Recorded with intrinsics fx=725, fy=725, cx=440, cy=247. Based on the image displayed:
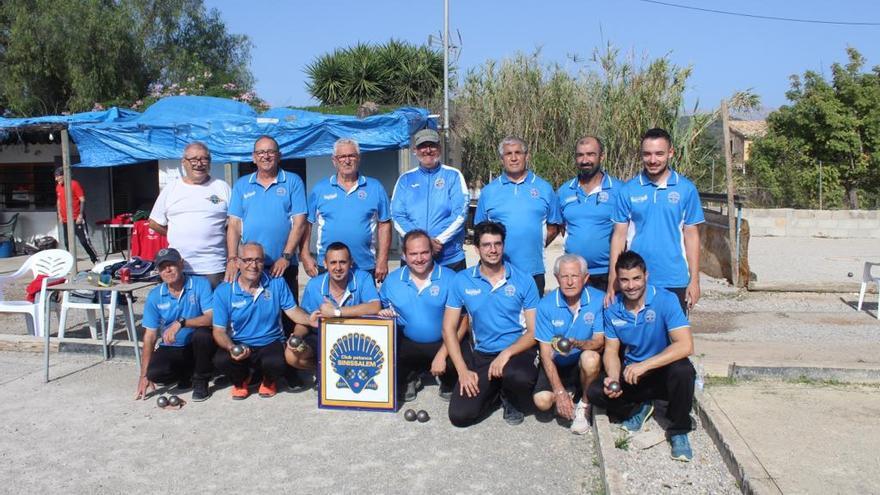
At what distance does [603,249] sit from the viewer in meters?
5.33

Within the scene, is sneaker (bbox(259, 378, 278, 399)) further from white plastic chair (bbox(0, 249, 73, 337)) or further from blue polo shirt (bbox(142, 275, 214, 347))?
white plastic chair (bbox(0, 249, 73, 337))

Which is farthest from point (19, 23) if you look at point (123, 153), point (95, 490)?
point (95, 490)

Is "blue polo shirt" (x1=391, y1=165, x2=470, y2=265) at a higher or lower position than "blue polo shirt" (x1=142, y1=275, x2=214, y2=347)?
higher

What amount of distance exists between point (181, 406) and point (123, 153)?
295 inches

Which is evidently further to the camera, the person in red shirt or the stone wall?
the stone wall

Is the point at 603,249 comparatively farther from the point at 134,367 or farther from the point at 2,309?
the point at 2,309

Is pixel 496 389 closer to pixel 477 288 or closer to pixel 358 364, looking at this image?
pixel 477 288

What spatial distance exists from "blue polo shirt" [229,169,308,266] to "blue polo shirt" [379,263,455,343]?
3.38ft

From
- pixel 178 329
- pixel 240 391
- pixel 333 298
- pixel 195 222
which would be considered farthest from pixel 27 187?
pixel 333 298

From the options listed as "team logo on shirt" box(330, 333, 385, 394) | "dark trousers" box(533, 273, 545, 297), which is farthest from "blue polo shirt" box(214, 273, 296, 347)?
"dark trousers" box(533, 273, 545, 297)

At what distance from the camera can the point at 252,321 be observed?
5.40 m

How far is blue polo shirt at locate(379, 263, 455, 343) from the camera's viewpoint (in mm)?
5254

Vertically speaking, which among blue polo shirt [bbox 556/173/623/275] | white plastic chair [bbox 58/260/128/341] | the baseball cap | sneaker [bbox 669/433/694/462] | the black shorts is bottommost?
sneaker [bbox 669/433/694/462]

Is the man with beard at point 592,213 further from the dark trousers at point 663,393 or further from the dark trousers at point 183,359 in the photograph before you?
the dark trousers at point 183,359
